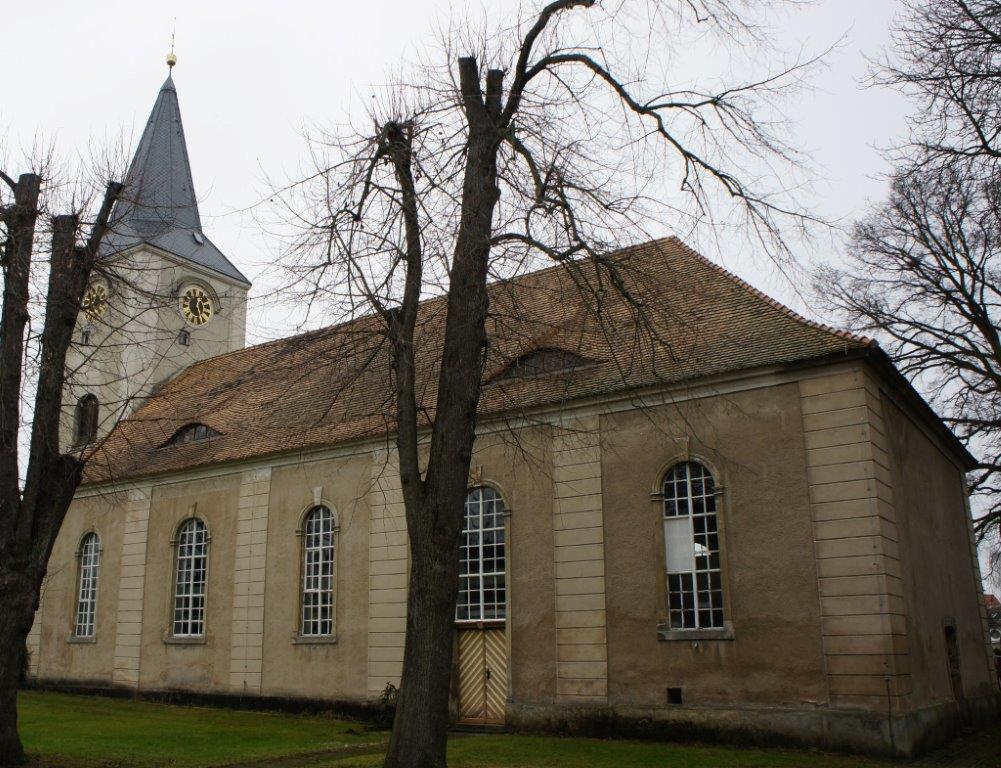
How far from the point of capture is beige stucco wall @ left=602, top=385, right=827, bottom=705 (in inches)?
581

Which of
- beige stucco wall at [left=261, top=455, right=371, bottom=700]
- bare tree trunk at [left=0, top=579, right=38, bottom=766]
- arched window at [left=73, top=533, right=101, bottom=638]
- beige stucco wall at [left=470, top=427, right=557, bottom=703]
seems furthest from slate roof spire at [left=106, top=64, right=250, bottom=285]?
bare tree trunk at [left=0, top=579, right=38, bottom=766]

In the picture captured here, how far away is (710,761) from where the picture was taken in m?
13.1

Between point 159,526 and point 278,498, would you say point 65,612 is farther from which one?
point 278,498

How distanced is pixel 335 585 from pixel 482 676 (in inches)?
172

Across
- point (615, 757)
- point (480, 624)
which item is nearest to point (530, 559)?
point (480, 624)

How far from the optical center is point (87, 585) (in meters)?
26.6

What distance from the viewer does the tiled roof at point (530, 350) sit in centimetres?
1157

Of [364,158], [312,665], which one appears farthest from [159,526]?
[364,158]

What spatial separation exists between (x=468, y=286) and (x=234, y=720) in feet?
41.6

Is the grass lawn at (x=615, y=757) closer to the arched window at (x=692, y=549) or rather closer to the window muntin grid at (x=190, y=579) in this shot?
the arched window at (x=692, y=549)

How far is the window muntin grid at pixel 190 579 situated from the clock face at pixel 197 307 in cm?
1021

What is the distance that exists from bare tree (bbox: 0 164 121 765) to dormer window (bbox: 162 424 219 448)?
12.3 m

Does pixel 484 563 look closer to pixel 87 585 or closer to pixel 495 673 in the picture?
pixel 495 673

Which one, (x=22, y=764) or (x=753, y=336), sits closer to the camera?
(x=22, y=764)
